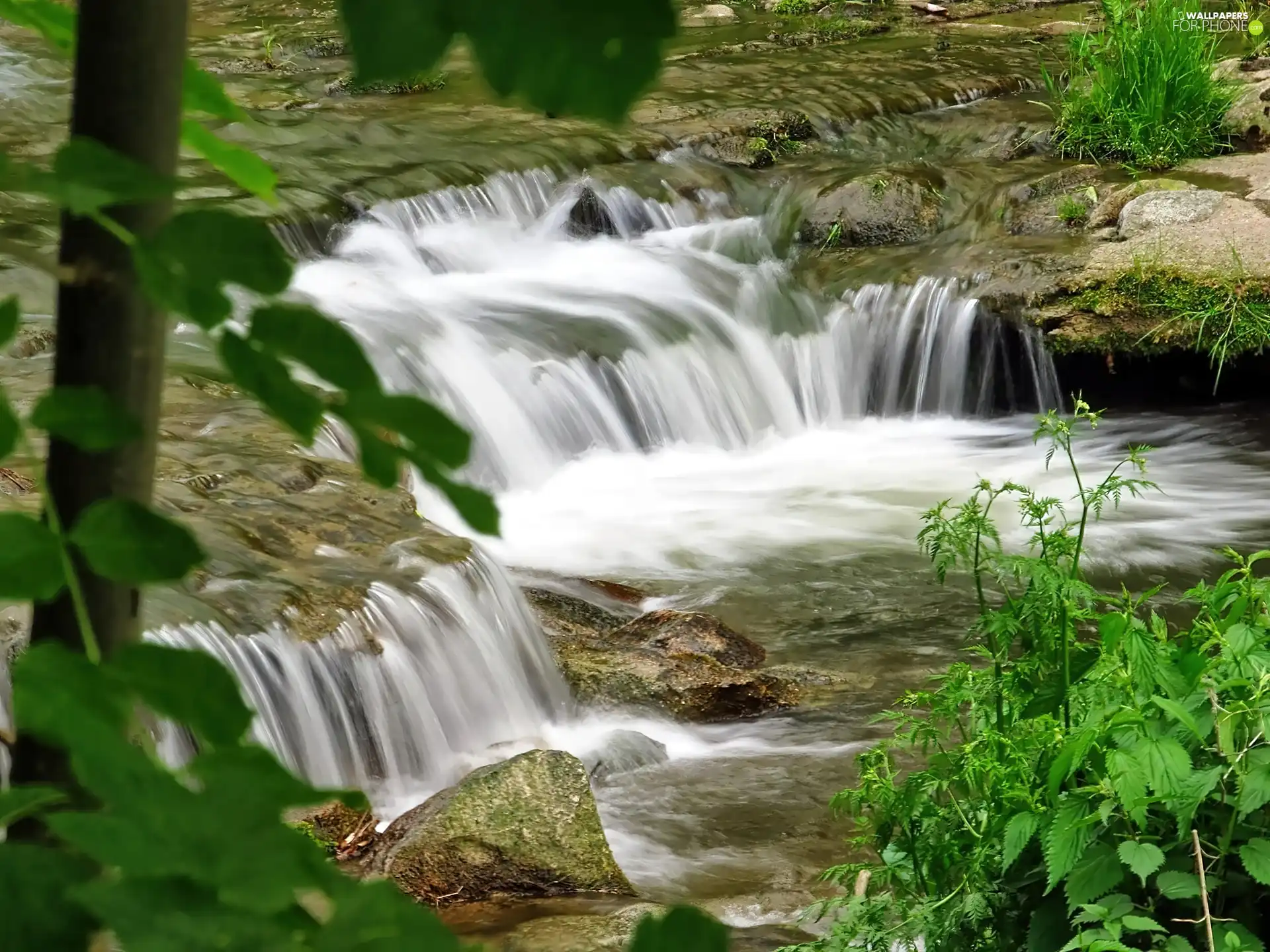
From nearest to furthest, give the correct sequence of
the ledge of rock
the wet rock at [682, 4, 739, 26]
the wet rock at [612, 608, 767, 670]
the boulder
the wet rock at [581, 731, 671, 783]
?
the boulder → the wet rock at [581, 731, 671, 783] → the ledge of rock → the wet rock at [612, 608, 767, 670] → the wet rock at [682, 4, 739, 26]

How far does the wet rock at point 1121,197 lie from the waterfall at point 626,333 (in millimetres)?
1118

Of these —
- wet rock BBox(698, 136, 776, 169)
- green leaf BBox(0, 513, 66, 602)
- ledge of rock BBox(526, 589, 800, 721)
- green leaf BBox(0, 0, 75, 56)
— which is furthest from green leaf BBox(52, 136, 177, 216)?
wet rock BBox(698, 136, 776, 169)

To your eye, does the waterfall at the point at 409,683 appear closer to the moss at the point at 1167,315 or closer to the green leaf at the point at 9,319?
the green leaf at the point at 9,319

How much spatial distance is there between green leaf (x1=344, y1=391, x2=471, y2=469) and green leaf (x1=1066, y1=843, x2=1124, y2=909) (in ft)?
7.19

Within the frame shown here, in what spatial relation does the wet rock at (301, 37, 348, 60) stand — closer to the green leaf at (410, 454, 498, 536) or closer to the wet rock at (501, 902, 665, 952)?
the wet rock at (501, 902, 665, 952)

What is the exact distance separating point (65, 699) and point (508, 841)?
392 cm

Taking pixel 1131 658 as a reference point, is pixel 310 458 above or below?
below

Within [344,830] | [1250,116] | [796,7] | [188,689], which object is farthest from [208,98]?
[796,7]

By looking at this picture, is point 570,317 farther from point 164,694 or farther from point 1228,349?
point 164,694

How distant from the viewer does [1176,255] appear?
8562 millimetres

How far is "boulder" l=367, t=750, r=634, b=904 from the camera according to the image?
164 inches

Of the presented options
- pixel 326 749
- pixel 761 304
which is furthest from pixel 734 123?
pixel 326 749

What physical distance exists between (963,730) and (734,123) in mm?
8874

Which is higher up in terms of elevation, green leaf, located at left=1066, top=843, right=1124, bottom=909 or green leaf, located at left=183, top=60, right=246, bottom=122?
green leaf, located at left=183, top=60, right=246, bottom=122
